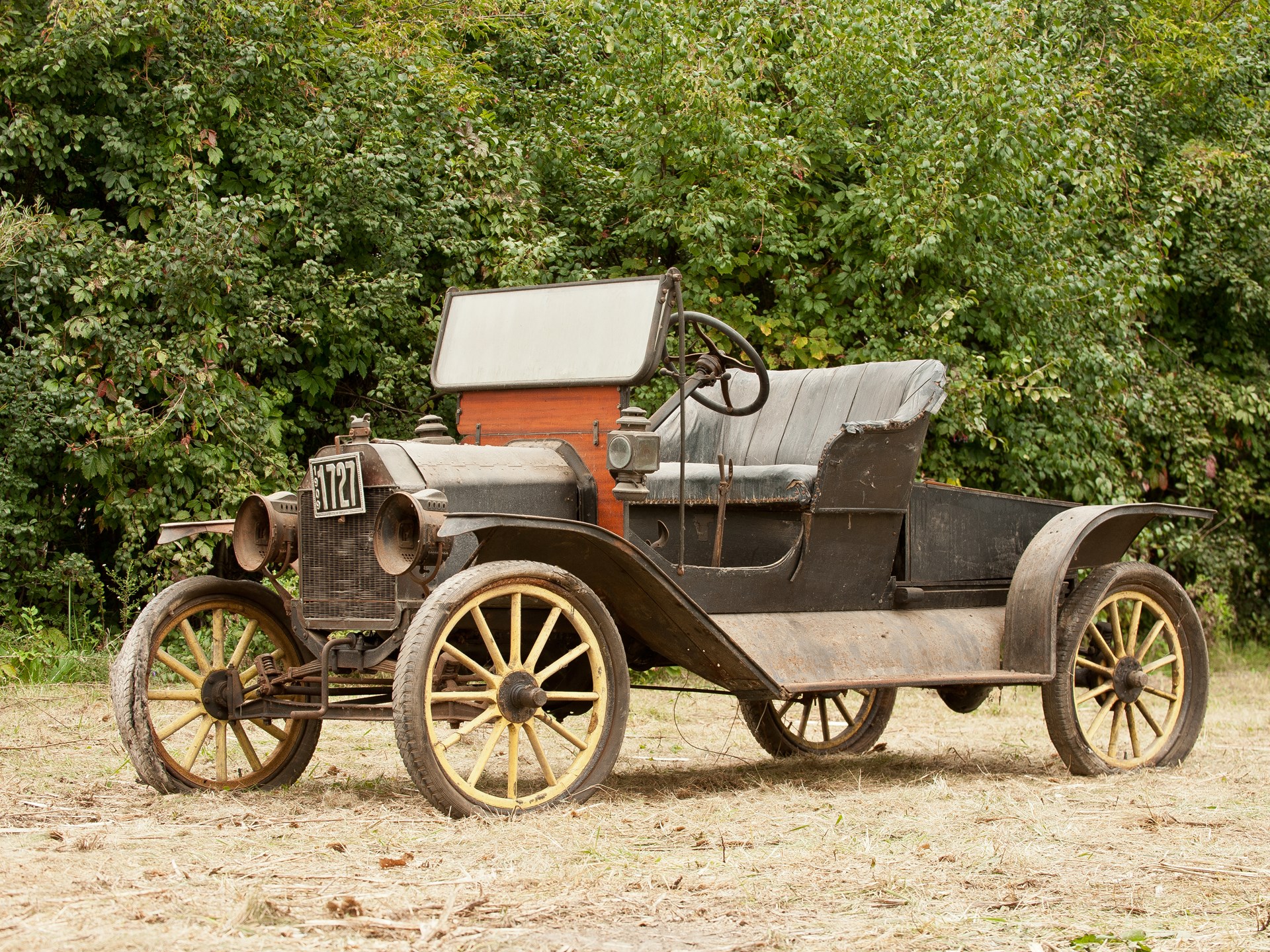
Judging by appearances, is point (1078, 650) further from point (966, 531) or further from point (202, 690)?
point (202, 690)

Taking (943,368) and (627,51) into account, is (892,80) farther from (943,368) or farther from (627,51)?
(943,368)

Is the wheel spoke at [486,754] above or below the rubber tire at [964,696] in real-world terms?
above

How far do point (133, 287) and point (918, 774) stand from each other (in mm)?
5875

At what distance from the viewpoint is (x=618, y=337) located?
552 cm

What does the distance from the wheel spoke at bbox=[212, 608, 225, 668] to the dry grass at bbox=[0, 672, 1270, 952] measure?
0.52 m

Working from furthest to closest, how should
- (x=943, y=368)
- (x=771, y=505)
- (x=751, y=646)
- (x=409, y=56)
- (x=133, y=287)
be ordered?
(x=409, y=56), (x=133, y=287), (x=943, y=368), (x=771, y=505), (x=751, y=646)

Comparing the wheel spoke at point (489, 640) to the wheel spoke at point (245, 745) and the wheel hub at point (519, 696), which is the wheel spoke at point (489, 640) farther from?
the wheel spoke at point (245, 745)

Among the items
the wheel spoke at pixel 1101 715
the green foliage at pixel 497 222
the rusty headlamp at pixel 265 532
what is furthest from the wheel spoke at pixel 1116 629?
the green foliage at pixel 497 222

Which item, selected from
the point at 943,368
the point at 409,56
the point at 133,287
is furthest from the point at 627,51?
the point at 943,368

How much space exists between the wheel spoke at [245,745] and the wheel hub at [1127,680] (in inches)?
141

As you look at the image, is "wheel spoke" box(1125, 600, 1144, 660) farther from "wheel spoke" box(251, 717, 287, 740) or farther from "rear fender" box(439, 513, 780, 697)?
"wheel spoke" box(251, 717, 287, 740)

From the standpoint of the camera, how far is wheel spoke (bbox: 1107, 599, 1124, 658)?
6.39 meters

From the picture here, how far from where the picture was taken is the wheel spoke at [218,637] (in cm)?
536

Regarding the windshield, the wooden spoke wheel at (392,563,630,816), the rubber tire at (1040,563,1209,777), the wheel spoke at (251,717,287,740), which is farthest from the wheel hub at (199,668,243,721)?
the rubber tire at (1040,563,1209,777)
